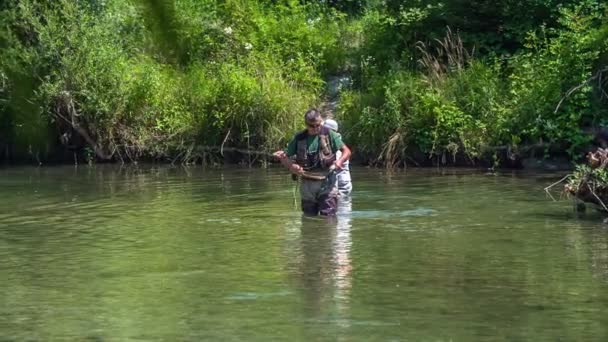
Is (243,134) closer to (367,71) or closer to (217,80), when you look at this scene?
(217,80)

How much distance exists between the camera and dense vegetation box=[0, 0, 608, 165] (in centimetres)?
2223

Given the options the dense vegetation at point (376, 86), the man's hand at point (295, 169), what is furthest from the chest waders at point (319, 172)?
Answer: the dense vegetation at point (376, 86)

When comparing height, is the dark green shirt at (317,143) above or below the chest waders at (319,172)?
above

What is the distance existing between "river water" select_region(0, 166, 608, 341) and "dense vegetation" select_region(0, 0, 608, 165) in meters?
2.99

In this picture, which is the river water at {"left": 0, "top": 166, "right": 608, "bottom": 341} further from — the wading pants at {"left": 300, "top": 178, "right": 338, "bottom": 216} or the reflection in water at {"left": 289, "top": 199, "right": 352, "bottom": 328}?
the wading pants at {"left": 300, "top": 178, "right": 338, "bottom": 216}

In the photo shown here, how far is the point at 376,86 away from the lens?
2486 cm

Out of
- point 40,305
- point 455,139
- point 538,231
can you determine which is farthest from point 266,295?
point 455,139

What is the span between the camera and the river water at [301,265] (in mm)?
8727

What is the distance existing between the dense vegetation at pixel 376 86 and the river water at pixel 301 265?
9.81 feet

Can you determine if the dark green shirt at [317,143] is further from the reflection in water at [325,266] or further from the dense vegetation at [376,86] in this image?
the dense vegetation at [376,86]

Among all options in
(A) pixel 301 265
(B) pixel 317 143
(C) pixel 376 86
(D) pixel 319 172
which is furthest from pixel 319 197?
(C) pixel 376 86

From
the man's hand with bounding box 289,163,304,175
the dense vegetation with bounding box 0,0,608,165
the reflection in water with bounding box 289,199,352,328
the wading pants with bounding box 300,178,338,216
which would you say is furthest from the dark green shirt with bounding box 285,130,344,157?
the dense vegetation with bounding box 0,0,608,165

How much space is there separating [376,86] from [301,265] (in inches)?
532

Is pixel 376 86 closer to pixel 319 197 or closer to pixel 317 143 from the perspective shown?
pixel 319 197
